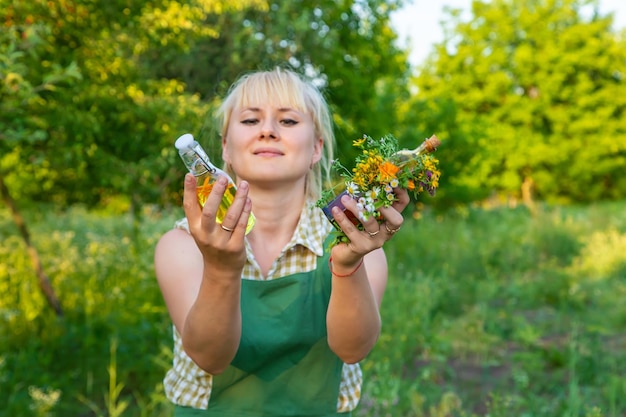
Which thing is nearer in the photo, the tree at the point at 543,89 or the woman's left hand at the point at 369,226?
the woman's left hand at the point at 369,226

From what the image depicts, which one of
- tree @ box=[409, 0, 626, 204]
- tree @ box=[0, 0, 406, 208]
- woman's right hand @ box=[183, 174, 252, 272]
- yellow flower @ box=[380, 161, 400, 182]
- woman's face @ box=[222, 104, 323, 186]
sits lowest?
woman's right hand @ box=[183, 174, 252, 272]

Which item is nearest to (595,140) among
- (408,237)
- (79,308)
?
(408,237)

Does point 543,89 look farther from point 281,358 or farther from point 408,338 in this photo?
point 281,358

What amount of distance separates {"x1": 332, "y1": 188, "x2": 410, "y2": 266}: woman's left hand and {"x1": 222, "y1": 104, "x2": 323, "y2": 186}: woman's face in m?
0.53

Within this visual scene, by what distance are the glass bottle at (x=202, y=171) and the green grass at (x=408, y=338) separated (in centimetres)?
171

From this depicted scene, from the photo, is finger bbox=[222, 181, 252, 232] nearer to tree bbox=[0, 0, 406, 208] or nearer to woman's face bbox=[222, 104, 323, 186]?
woman's face bbox=[222, 104, 323, 186]

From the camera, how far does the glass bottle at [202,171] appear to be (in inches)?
60.9

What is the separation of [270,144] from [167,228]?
5132 millimetres

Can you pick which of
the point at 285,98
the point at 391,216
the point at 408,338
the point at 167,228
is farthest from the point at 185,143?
the point at 167,228

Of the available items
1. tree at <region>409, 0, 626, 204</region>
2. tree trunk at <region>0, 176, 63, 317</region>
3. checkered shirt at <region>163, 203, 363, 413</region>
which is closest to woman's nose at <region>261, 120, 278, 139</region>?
checkered shirt at <region>163, 203, 363, 413</region>

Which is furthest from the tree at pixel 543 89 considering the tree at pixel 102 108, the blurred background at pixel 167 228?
the tree at pixel 102 108

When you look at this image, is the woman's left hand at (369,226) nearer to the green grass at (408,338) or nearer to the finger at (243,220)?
the finger at (243,220)

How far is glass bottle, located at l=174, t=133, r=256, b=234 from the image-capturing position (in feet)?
5.08

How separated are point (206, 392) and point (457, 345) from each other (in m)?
3.54
